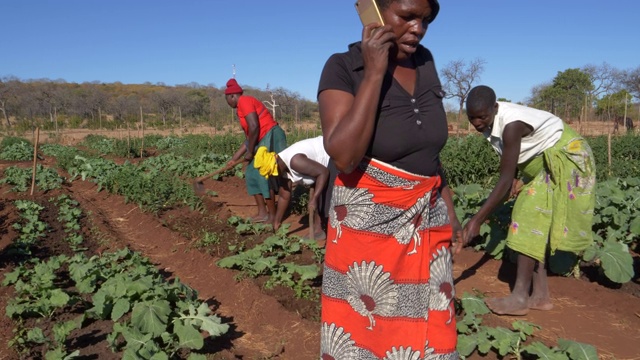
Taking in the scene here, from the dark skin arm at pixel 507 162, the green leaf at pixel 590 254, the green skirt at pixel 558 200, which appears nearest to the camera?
the dark skin arm at pixel 507 162

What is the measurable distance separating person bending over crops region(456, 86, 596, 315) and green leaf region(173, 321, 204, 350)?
1.81 meters

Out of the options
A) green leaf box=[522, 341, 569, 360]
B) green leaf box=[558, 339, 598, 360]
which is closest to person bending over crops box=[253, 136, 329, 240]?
green leaf box=[522, 341, 569, 360]

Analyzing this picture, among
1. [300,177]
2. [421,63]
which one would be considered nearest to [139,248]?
[300,177]

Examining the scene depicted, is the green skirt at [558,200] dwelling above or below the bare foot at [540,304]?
above

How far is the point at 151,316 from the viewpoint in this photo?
3.08 metres

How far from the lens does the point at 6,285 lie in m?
4.30

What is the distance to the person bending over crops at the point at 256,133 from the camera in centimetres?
613

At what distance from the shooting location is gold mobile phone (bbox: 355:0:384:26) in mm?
1586

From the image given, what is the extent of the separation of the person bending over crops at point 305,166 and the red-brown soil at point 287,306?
2.92 ft

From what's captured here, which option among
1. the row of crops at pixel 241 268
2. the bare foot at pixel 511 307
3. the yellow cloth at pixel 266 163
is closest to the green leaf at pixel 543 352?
the row of crops at pixel 241 268

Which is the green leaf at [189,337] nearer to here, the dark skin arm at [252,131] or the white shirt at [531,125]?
the white shirt at [531,125]

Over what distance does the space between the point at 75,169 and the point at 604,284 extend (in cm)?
1073

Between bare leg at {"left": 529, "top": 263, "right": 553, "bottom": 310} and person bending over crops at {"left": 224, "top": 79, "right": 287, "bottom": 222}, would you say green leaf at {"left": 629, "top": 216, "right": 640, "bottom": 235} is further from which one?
person bending over crops at {"left": 224, "top": 79, "right": 287, "bottom": 222}

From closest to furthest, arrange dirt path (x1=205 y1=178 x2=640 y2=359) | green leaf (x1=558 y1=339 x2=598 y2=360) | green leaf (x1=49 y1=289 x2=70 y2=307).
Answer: green leaf (x1=558 y1=339 x2=598 y2=360) → dirt path (x1=205 y1=178 x2=640 y2=359) → green leaf (x1=49 y1=289 x2=70 y2=307)
